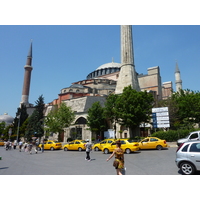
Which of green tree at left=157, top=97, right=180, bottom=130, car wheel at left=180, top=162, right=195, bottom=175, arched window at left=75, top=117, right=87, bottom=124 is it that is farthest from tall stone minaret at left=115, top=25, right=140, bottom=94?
car wheel at left=180, top=162, right=195, bottom=175

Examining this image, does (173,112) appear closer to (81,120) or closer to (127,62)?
(127,62)

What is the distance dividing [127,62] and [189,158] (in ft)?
96.8

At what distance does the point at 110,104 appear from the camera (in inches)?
960

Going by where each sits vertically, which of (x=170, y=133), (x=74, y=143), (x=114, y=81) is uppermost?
(x=114, y=81)

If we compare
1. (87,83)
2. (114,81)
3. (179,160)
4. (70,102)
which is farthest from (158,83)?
(179,160)

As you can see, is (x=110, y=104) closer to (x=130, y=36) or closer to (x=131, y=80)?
(x=131, y=80)

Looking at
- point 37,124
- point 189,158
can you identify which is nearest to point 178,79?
point 37,124

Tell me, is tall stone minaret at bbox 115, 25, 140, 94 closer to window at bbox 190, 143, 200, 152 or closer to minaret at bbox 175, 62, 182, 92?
minaret at bbox 175, 62, 182, 92

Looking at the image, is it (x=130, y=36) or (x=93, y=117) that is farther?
(x=130, y=36)

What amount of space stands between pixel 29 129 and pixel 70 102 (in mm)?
10451

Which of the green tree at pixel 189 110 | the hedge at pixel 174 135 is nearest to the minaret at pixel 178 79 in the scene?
the green tree at pixel 189 110

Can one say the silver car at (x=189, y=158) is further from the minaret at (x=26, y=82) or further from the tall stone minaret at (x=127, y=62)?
the minaret at (x=26, y=82)

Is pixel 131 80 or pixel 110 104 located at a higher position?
pixel 131 80

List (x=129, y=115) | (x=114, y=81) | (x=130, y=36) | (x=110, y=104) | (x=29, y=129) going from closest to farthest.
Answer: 1. (x=129, y=115)
2. (x=110, y=104)
3. (x=130, y=36)
4. (x=29, y=129)
5. (x=114, y=81)
